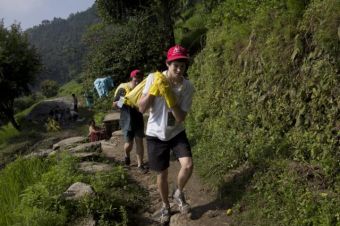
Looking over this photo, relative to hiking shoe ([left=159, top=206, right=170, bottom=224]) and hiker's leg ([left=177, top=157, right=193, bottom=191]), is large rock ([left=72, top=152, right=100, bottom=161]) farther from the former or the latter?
hiker's leg ([left=177, top=157, right=193, bottom=191])

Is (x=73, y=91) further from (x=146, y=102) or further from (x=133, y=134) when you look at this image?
(x=146, y=102)

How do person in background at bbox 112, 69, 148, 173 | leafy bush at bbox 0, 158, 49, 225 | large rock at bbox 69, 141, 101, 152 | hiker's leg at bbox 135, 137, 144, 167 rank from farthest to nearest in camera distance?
large rock at bbox 69, 141, 101, 152, hiker's leg at bbox 135, 137, 144, 167, person in background at bbox 112, 69, 148, 173, leafy bush at bbox 0, 158, 49, 225

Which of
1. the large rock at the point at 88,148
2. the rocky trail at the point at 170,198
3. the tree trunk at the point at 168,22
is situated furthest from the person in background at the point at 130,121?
the tree trunk at the point at 168,22

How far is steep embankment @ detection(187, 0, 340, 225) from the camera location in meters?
4.78

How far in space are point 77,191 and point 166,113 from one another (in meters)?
1.76

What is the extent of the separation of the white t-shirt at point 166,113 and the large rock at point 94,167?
2.43 m

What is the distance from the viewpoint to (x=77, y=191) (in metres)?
5.73

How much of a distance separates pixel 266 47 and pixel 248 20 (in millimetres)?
1647

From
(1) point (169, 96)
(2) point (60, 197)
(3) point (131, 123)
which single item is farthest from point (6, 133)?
(1) point (169, 96)

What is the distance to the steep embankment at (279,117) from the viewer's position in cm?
478

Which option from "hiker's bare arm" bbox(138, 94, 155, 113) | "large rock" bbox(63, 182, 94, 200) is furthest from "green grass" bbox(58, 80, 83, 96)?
"hiker's bare arm" bbox(138, 94, 155, 113)

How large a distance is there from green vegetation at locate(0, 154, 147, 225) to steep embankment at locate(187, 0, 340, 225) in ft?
4.22

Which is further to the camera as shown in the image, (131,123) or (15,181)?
(131,123)

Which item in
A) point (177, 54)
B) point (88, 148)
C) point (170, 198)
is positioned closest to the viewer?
point (177, 54)
